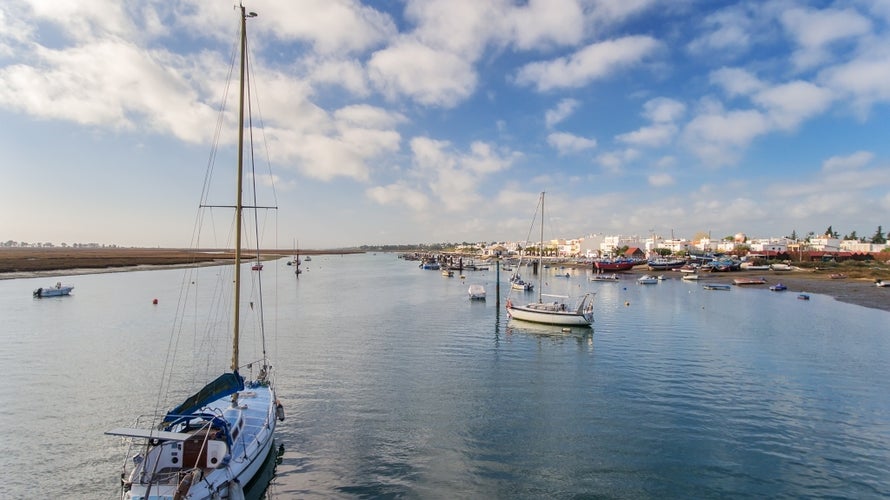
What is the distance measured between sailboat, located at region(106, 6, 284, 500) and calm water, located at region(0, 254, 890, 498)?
182 cm

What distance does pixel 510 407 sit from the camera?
2231cm

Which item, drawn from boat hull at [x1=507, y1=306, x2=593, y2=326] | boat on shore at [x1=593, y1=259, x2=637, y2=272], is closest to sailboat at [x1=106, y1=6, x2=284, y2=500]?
boat hull at [x1=507, y1=306, x2=593, y2=326]

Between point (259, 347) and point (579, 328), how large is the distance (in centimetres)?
2938

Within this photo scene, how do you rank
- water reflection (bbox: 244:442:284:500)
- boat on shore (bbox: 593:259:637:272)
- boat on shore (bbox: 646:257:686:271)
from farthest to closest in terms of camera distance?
boat on shore (bbox: 593:259:637:272), boat on shore (bbox: 646:257:686:271), water reflection (bbox: 244:442:284:500)

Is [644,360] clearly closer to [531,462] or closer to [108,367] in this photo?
[531,462]

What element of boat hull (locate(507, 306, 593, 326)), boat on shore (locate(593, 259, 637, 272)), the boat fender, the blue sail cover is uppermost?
boat on shore (locate(593, 259, 637, 272))

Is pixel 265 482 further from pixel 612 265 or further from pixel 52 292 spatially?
pixel 612 265

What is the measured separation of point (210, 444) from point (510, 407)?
1383cm

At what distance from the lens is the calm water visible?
15406mm

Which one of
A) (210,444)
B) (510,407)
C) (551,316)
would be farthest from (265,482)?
(551,316)

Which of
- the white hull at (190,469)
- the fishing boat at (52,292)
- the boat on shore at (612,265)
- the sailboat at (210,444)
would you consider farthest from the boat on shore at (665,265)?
the white hull at (190,469)

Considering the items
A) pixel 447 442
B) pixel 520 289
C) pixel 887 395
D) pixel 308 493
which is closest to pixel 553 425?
pixel 447 442

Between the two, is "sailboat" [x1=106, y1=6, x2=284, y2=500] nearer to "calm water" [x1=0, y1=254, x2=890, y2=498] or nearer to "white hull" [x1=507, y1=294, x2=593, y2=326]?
"calm water" [x1=0, y1=254, x2=890, y2=498]

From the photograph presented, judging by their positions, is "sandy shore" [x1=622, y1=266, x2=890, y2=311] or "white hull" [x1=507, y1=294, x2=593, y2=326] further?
"sandy shore" [x1=622, y1=266, x2=890, y2=311]
